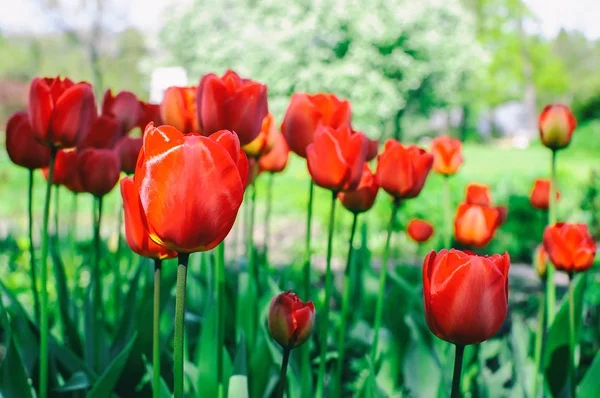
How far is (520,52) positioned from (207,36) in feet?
50.2

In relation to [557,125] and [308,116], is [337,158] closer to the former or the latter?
[308,116]

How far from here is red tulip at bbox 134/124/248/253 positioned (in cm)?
70

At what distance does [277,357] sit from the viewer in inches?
58.5

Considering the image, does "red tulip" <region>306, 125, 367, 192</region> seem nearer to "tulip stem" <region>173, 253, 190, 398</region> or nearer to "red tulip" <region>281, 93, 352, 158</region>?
"red tulip" <region>281, 93, 352, 158</region>

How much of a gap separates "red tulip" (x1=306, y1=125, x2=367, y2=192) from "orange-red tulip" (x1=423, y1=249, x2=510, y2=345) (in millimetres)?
403

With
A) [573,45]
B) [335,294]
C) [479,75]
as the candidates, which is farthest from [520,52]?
[335,294]

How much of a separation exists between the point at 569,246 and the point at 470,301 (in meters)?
0.69

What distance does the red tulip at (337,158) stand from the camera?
1.22 m

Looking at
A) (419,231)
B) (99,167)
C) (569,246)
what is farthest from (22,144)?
(419,231)

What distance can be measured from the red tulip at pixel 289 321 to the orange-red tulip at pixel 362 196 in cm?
41

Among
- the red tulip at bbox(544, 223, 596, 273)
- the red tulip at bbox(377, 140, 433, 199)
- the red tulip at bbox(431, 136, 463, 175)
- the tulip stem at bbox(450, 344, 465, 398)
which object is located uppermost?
the red tulip at bbox(431, 136, 463, 175)

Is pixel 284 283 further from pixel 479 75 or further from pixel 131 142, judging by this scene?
pixel 479 75

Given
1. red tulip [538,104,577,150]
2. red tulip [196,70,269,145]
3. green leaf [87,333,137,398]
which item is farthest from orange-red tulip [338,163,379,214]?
green leaf [87,333,137,398]

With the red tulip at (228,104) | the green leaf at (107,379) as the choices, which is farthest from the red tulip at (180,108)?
the green leaf at (107,379)
